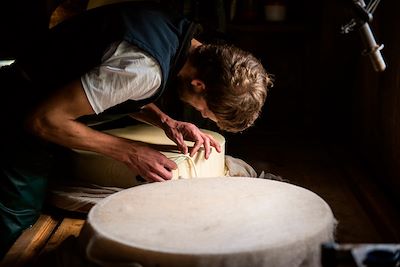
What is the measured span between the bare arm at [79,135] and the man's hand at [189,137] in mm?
227

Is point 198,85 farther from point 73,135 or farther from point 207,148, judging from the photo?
point 73,135

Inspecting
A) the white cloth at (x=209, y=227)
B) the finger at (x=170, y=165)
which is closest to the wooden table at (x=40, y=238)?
the white cloth at (x=209, y=227)

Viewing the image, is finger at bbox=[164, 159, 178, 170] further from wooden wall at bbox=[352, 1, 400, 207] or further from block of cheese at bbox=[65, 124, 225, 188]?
wooden wall at bbox=[352, 1, 400, 207]

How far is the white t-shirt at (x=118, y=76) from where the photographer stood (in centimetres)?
187

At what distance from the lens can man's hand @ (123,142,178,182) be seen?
2.06 metres

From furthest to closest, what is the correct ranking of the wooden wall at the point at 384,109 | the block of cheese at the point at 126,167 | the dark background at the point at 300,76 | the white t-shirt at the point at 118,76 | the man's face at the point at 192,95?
the dark background at the point at 300,76 → the wooden wall at the point at 384,109 → the block of cheese at the point at 126,167 → the man's face at the point at 192,95 → the white t-shirt at the point at 118,76

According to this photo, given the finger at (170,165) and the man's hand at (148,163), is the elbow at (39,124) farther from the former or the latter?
the finger at (170,165)

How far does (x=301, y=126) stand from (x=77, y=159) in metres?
1.90

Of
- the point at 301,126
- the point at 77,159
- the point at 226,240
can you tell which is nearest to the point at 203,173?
the point at 77,159

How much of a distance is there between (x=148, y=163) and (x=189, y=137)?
1.25 feet

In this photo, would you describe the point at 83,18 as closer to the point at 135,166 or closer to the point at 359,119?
the point at 135,166

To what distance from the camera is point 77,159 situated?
239 centimetres

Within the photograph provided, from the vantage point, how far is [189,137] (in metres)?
2.41

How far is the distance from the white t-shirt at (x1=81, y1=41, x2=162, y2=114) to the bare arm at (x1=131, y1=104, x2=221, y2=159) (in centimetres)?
48
